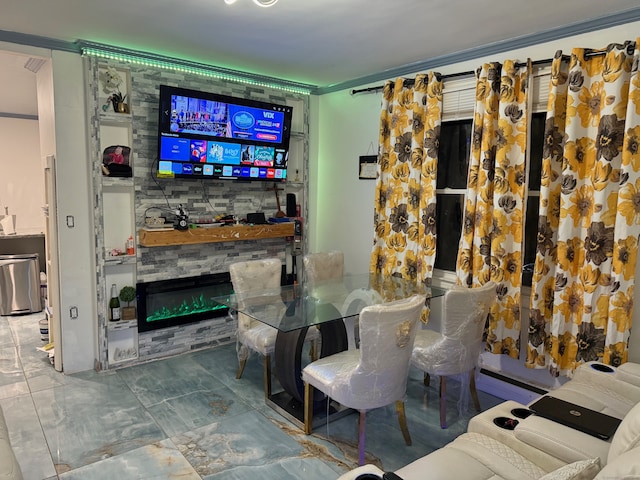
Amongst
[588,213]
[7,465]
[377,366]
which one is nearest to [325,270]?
[377,366]

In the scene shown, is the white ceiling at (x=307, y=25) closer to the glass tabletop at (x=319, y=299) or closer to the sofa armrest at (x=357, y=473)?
the glass tabletop at (x=319, y=299)

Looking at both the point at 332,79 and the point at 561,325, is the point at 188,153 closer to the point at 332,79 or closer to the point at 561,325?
the point at 332,79

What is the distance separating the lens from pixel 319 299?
133 inches

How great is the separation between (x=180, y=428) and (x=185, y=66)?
3047 mm

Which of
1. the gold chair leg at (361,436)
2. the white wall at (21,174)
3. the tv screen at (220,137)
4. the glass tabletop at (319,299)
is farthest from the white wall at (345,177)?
the white wall at (21,174)

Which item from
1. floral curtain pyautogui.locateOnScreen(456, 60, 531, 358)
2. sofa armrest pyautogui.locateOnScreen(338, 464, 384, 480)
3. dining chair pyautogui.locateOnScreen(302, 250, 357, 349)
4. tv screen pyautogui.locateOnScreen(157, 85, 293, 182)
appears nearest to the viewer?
sofa armrest pyautogui.locateOnScreen(338, 464, 384, 480)

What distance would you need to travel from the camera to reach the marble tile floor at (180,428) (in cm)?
256

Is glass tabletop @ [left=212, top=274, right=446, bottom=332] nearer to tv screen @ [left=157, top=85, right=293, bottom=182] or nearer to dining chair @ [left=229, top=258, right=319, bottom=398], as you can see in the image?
dining chair @ [left=229, top=258, right=319, bottom=398]

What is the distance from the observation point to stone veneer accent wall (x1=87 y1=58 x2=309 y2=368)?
3863mm

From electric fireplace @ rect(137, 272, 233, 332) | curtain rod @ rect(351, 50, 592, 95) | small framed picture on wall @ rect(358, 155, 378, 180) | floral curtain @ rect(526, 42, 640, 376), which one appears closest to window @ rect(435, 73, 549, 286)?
curtain rod @ rect(351, 50, 592, 95)

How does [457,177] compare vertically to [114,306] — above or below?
above

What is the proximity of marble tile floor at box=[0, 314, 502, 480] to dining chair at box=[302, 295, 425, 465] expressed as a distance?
32 cm

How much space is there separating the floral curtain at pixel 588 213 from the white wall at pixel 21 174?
6.32m

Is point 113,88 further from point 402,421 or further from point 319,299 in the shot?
point 402,421
